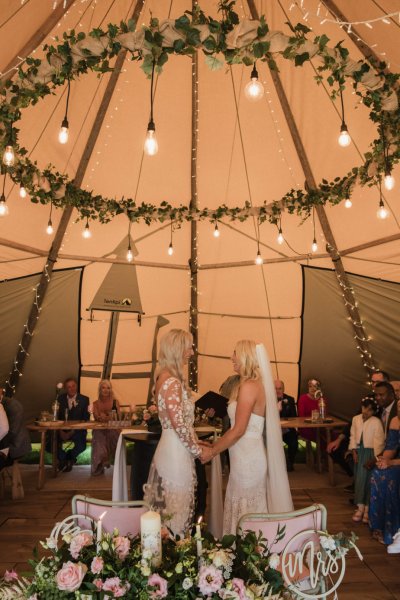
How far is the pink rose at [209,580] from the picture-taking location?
1611mm

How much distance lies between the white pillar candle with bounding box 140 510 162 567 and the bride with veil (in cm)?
199

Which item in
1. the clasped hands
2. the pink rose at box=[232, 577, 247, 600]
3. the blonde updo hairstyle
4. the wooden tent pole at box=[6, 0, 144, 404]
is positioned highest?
the wooden tent pole at box=[6, 0, 144, 404]

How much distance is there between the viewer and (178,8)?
608 cm

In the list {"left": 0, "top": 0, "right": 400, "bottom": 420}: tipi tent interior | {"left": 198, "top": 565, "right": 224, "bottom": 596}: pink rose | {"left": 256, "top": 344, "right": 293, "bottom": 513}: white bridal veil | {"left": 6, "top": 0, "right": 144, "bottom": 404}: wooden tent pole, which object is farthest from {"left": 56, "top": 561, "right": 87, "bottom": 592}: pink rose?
{"left": 6, "top": 0, "right": 144, "bottom": 404}: wooden tent pole

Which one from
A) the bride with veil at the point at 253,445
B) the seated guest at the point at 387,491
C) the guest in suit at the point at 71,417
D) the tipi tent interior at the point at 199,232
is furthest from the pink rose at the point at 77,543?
the guest in suit at the point at 71,417

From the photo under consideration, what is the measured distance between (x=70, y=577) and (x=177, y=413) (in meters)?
1.83

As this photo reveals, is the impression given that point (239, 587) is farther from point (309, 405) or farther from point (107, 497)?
point (309, 405)

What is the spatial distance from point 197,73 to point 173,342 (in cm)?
451

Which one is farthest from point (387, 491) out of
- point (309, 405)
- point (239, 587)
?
point (239, 587)

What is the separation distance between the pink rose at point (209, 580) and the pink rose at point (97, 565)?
0.98 ft

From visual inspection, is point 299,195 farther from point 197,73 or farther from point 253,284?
point 253,284

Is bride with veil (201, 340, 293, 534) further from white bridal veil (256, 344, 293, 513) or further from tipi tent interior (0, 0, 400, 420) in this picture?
tipi tent interior (0, 0, 400, 420)

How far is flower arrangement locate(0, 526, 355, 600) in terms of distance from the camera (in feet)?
5.33

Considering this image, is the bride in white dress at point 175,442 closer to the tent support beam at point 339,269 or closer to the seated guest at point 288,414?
the tent support beam at point 339,269
